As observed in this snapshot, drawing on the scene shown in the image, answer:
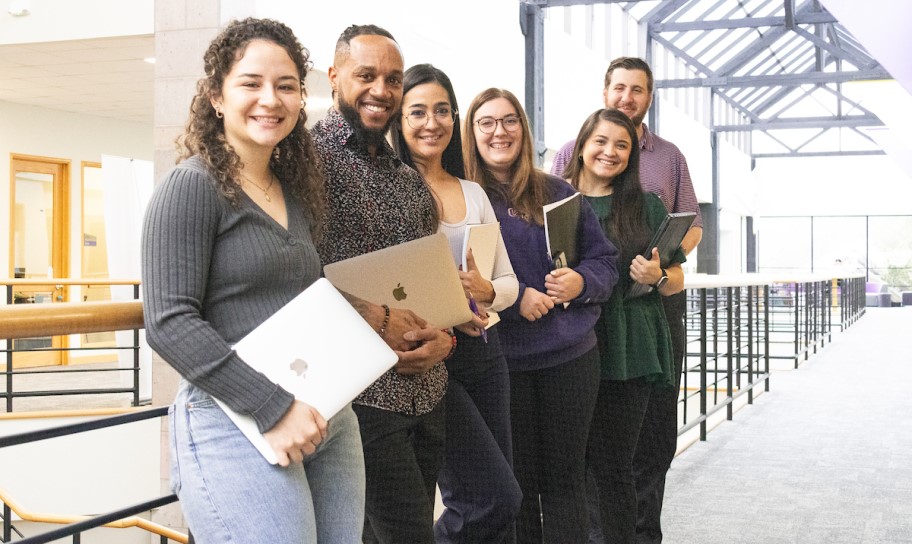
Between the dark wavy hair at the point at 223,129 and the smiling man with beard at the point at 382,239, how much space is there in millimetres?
180

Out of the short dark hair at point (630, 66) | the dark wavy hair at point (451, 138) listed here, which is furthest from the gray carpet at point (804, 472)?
the dark wavy hair at point (451, 138)

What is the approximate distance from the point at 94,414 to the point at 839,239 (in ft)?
79.4

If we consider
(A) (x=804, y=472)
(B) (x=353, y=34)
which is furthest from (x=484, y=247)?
(A) (x=804, y=472)

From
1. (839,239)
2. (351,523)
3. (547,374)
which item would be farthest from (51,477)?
(839,239)

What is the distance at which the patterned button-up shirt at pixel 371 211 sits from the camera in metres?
1.68

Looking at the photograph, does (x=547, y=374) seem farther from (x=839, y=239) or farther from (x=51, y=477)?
(x=839, y=239)

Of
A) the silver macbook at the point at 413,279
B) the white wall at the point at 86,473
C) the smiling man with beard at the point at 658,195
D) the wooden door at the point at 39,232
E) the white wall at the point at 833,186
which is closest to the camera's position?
the silver macbook at the point at 413,279

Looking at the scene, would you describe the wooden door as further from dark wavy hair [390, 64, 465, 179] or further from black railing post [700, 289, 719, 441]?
dark wavy hair [390, 64, 465, 179]

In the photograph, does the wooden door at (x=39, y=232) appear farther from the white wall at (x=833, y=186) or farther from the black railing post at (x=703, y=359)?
the white wall at (x=833, y=186)

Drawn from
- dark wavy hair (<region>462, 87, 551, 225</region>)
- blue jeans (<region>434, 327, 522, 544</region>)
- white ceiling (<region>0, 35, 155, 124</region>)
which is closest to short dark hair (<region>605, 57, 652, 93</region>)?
dark wavy hair (<region>462, 87, 551, 225</region>)

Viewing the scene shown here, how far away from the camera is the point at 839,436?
5707 mm

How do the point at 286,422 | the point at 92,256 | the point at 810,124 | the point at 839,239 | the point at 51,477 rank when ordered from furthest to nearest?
1. the point at 839,239
2. the point at 810,124
3. the point at 92,256
4. the point at 51,477
5. the point at 286,422

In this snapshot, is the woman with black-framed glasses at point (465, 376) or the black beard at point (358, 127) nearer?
the black beard at point (358, 127)

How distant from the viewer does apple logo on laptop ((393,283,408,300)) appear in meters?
1.63
